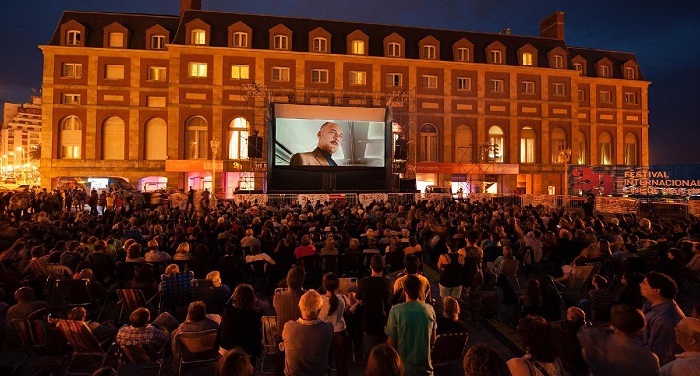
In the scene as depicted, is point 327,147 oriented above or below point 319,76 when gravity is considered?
below

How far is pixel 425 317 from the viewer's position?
408cm

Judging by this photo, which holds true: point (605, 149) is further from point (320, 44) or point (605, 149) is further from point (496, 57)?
point (320, 44)

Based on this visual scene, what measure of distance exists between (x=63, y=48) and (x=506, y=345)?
39.0m

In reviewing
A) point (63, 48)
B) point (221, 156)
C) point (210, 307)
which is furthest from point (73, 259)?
point (63, 48)

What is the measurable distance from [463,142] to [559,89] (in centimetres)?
1064

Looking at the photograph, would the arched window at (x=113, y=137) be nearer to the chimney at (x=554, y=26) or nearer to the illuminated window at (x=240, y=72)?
the illuminated window at (x=240, y=72)

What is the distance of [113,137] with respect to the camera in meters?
34.9

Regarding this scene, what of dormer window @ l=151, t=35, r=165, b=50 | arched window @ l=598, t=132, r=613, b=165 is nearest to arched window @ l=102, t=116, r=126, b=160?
dormer window @ l=151, t=35, r=165, b=50

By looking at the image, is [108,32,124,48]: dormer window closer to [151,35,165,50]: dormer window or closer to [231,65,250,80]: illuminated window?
[151,35,165,50]: dormer window

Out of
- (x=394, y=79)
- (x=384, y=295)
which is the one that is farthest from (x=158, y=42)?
(x=384, y=295)

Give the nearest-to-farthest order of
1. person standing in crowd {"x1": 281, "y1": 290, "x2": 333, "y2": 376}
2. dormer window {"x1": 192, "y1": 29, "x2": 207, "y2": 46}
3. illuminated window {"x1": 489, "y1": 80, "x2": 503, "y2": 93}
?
person standing in crowd {"x1": 281, "y1": 290, "x2": 333, "y2": 376} < dormer window {"x1": 192, "y1": 29, "x2": 207, "y2": 46} < illuminated window {"x1": 489, "y1": 80, "x2": 503, "y2": 93}

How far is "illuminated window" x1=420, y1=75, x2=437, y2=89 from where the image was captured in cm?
3738

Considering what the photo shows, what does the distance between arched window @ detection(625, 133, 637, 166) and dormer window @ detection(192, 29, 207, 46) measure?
40.8m

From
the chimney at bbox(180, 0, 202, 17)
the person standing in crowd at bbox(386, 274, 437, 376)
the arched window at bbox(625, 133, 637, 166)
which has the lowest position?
the person standing in crowd at bbox(386, 274, 437, 376)
